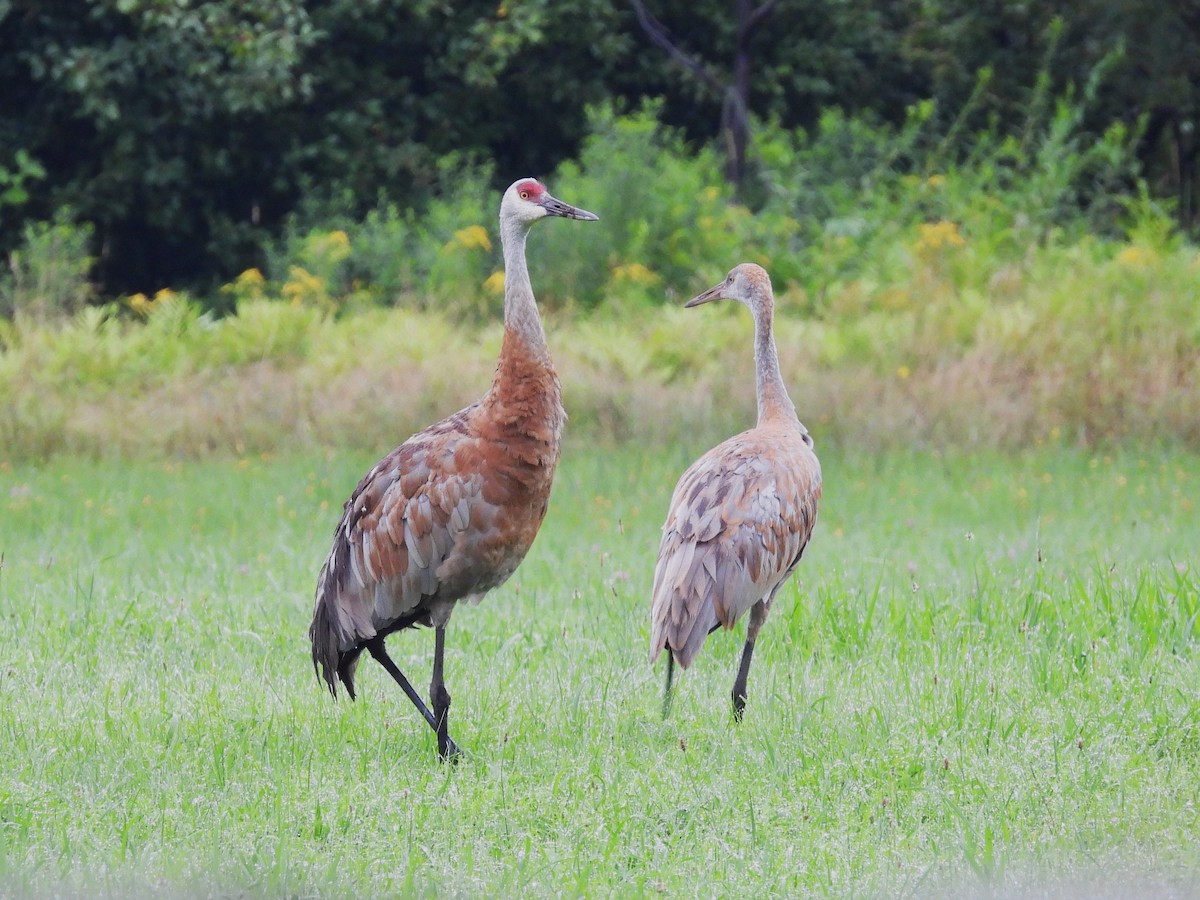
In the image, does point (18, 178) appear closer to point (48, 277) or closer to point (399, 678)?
point (48, 277)

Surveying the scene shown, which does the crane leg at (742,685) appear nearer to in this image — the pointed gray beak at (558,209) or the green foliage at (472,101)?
the pointed gray beak at (558,209)

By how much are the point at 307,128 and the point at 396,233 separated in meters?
4.38

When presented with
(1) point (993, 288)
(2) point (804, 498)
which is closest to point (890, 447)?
(1) point (993, 288)

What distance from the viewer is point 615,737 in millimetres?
5742

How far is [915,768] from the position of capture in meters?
5.30

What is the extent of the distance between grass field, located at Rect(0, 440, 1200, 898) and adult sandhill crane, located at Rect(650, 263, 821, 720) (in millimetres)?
326

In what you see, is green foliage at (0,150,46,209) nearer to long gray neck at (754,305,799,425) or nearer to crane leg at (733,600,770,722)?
long gray neck at (754,305,799,425)

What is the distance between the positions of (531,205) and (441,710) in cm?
199

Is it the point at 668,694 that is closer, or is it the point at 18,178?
the point at 668,694

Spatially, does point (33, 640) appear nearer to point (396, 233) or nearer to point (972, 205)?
point (396, 233)

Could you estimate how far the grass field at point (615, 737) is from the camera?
14.7 feet

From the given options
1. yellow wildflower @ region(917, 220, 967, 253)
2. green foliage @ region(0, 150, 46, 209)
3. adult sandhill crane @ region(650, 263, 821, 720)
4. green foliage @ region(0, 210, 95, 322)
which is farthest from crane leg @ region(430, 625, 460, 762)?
green foliage @ region(0, 150, 46, 209)

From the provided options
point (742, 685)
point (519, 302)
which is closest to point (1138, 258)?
point (742, 685)

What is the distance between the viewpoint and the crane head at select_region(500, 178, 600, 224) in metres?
6.30
